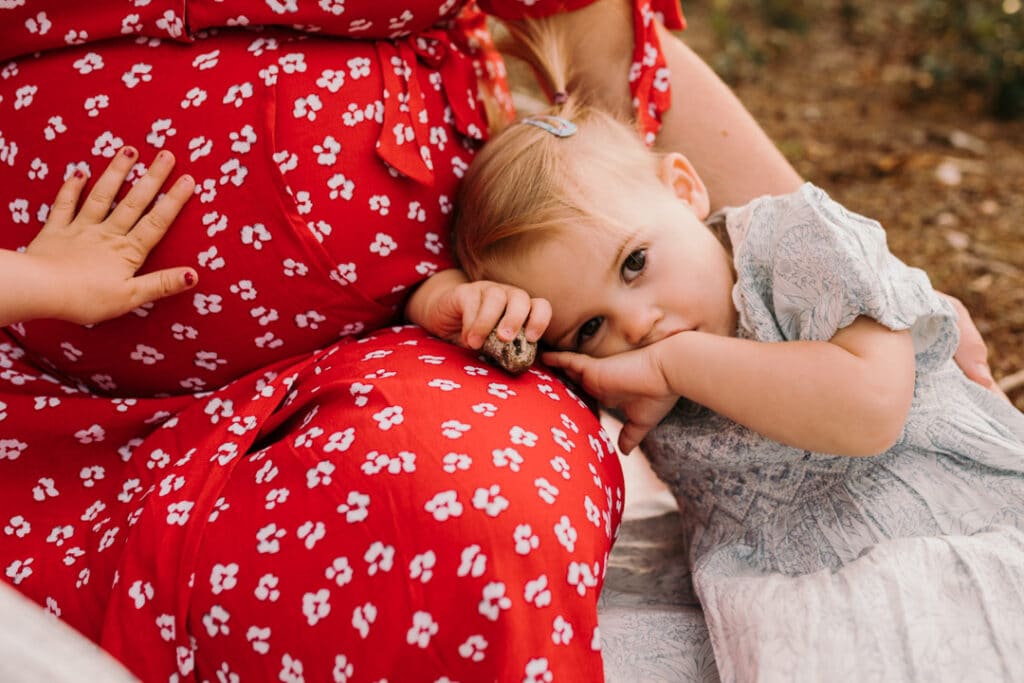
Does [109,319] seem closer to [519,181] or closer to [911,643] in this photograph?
[519,181]

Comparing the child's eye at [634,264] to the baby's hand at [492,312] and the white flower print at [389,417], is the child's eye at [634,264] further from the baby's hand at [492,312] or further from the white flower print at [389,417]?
the white flower print at [389,417]

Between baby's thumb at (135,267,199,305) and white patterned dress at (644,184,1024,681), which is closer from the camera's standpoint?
white patterned dress at (644,184,1024,681)

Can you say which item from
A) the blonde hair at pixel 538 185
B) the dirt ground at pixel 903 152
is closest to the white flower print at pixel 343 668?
the blonde hair at pixel 538 185

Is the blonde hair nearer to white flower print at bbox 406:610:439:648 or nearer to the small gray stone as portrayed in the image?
the small gray stone

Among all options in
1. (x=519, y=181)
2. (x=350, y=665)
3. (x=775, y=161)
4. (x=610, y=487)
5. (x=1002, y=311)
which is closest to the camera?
(x=350, y=665)

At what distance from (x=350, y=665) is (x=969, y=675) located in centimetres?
62

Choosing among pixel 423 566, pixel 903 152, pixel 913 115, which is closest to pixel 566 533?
pixel 423 566

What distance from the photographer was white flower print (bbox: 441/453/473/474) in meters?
0.98

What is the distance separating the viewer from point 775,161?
4.86 ft

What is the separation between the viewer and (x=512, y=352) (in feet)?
3.75

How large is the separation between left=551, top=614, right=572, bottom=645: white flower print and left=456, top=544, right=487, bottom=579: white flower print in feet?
0.31

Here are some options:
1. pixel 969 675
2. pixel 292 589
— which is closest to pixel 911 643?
pixel 969 675

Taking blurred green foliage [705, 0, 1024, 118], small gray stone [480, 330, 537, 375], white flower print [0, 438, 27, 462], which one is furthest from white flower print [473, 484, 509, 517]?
blurred green foliage [705, 0, 1024, 118]

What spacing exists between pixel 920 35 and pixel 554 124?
2453mm
